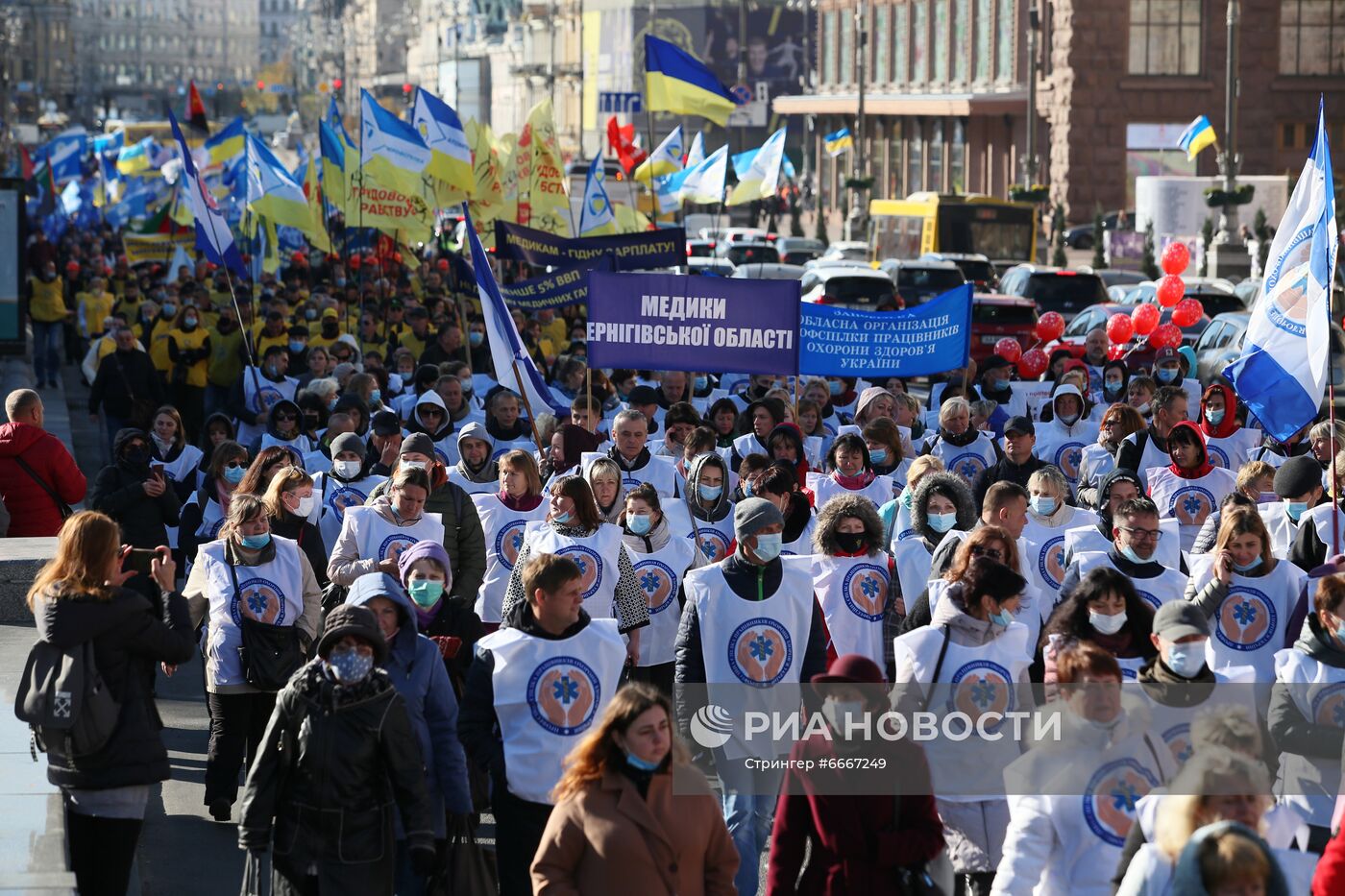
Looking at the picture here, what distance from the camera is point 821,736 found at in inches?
225

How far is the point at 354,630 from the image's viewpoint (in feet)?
20.1

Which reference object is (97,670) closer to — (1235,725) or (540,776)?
(540,776)

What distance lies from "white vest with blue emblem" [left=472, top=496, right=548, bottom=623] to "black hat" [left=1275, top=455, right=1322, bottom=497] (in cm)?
313

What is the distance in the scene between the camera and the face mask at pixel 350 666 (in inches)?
241

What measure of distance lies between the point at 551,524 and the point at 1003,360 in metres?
7.34

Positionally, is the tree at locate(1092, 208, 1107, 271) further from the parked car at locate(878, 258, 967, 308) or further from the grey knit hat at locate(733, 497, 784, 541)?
the grey knit hat at locate(733, 497, 784, 541)

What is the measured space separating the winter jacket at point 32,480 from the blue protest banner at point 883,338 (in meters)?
4.59

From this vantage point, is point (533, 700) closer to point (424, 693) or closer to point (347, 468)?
point (424, 693)

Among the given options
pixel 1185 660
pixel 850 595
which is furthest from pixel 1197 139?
pixel 1185 660

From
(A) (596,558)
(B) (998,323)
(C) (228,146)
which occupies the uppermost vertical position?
(C) (228,146)

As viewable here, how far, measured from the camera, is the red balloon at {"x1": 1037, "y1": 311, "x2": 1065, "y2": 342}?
21172 millimetres

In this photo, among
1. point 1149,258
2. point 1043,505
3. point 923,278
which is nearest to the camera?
point 1043,505

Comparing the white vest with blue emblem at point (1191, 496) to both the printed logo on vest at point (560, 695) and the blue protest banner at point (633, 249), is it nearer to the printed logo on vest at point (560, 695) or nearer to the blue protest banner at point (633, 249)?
the printed logo on vest at point (560, 695)

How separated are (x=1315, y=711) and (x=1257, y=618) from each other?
87cm
